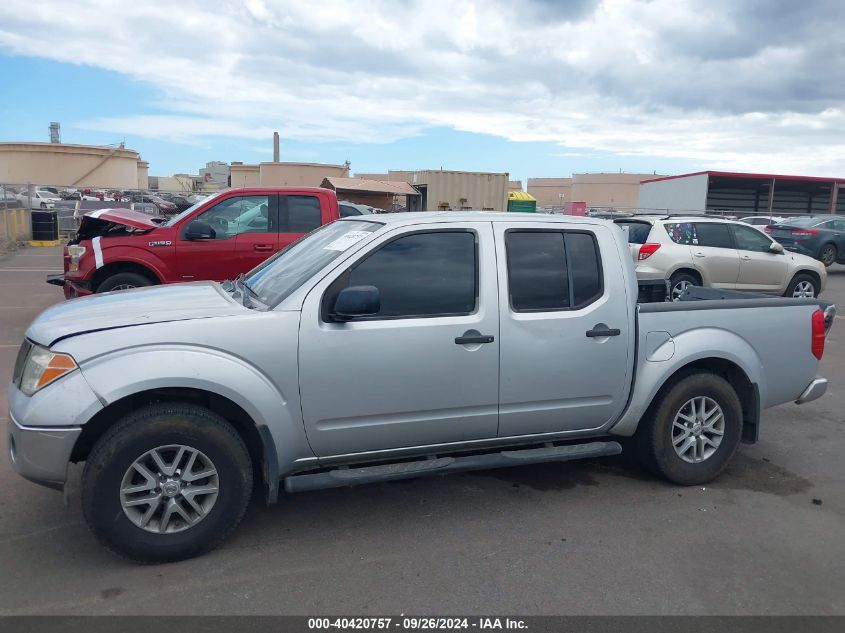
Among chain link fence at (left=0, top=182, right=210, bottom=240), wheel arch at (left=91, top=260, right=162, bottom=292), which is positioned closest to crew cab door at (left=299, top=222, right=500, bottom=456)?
wheel arch at (left=91, top=260, right=162, bottom=292)

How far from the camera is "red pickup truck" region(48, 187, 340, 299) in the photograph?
8703mm

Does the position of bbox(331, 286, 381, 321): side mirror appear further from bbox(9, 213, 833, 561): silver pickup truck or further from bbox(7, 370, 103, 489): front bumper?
bbox(7, 370, 103, 489): front bumper

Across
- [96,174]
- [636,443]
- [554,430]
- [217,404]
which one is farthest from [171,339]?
[96,174]

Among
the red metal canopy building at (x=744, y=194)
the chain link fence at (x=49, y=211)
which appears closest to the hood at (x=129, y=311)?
the chain link fence at (x=49, y=211)

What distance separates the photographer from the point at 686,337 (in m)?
4.68

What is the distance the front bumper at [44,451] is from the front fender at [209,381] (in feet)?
0.87

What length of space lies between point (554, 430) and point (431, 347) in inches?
40.8

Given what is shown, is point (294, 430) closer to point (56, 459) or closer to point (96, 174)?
point (56, 459)

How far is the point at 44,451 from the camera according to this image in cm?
346

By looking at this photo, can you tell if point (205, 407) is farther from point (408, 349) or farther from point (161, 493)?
point (408, 349)

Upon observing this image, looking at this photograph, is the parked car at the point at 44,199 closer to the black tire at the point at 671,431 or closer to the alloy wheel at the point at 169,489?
the alloy wheel at the point at 169,489

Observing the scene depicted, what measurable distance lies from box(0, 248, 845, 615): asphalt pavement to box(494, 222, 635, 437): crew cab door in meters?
0.63

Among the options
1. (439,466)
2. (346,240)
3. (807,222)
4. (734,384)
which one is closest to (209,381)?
(346,240)

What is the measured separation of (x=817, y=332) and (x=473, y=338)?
2.65 m
